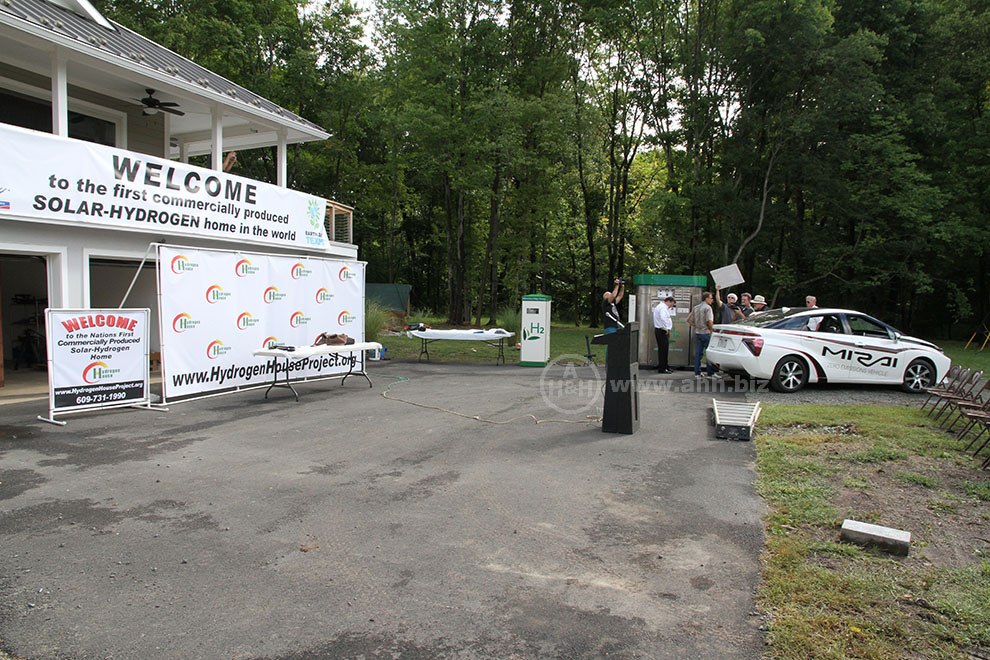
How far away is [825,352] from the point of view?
39.0ft

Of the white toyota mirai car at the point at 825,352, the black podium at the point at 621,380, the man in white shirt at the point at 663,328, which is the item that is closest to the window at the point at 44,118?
the black podium at the point at 621,380

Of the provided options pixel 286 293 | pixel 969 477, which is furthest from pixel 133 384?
pixel 969 477

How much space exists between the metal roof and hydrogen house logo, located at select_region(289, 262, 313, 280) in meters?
3.98

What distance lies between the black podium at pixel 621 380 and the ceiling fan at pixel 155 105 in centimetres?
1098

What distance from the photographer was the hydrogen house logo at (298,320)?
12.6 m

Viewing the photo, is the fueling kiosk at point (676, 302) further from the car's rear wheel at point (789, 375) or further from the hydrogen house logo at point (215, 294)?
the hydrogen house logo at point (215, 294)

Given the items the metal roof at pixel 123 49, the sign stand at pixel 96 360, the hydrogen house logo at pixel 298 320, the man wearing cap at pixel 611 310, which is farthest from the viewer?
the hydrogen house logo at pixel 298 320

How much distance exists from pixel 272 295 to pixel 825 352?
1053cm

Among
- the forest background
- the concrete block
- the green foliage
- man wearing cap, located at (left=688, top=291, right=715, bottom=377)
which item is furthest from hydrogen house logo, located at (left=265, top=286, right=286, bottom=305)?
the forest background

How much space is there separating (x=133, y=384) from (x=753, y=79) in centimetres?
2514

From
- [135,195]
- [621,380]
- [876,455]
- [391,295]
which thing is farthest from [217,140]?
[391,295]

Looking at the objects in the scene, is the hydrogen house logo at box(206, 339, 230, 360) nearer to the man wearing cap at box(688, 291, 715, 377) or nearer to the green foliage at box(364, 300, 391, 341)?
the green foliage at box(364, 300, 391, 341)

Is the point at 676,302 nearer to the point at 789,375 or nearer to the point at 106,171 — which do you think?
the point at 789,375

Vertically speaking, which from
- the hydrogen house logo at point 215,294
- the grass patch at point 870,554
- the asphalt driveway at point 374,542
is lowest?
the asphalt driveway at point 374,542
